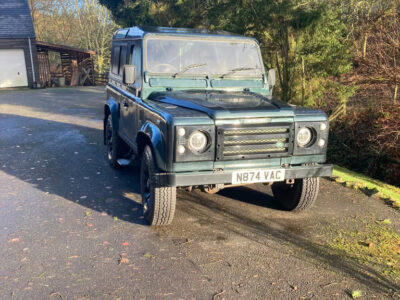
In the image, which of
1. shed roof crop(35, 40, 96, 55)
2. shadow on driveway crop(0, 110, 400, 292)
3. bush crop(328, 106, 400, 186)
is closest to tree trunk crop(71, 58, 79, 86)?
shed roof crop(35, 40, 96, 55)

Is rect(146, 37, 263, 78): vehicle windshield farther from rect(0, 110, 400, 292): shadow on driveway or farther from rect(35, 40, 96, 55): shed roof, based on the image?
rect(35, 40, 96, 55): shed roof

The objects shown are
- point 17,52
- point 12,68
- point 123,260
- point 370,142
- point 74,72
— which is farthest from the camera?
point 74,72

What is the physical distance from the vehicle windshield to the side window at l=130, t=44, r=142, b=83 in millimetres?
132

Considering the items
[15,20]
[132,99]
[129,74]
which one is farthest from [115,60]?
[15,20]

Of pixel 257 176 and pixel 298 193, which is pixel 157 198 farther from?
pixel 298 193

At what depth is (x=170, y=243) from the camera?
4191 mm

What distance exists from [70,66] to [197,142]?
83.3 feet

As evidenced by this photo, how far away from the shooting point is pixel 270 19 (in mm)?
9773

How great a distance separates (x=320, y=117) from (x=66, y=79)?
25.9 m

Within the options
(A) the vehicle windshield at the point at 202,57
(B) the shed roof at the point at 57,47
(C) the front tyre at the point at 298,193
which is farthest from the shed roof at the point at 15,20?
(C) the front tyre at the point at 298,193

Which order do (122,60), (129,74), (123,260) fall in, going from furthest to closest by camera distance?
(122,60) → (129,74) → (123,260)

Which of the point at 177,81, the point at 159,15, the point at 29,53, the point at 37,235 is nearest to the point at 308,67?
the point at 177,81

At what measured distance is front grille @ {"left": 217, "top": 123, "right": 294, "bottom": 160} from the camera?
4.07m

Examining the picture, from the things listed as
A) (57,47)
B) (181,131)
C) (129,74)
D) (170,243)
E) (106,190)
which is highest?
(129,74)
